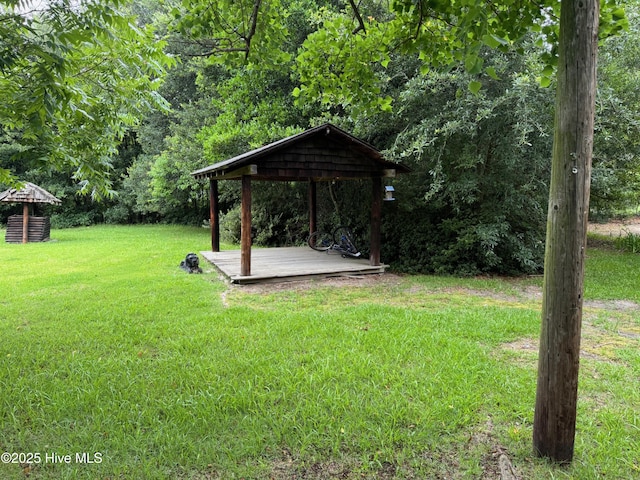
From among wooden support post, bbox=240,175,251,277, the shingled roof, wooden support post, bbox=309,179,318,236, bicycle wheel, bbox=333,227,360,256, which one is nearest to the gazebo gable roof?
wooden support post, bbox=240,175,251,277

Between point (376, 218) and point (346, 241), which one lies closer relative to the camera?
point (376, 218)

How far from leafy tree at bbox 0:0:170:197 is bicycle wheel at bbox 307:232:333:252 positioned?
6.88 metres

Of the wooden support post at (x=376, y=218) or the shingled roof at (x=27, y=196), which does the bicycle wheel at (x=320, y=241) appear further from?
the shingled roof at (x=27, y=196)

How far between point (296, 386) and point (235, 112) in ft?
37.2

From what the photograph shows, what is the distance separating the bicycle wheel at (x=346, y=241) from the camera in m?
9.95

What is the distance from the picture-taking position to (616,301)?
6.13 meters

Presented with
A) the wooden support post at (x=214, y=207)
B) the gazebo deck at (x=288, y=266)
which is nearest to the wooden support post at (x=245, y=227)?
the gazebo deck at (x=288, y=266)

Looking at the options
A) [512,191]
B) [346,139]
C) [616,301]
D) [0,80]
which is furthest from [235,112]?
[616,301]

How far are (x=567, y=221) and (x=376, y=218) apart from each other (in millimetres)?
6555

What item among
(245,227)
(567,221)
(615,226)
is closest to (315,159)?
(245,227)

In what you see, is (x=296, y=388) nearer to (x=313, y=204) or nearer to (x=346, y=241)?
(x=346, y=241)

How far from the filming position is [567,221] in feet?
6.47

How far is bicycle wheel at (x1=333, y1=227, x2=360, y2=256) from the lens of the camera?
32.6ft

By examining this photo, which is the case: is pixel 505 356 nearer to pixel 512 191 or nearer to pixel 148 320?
pixel 148 320
